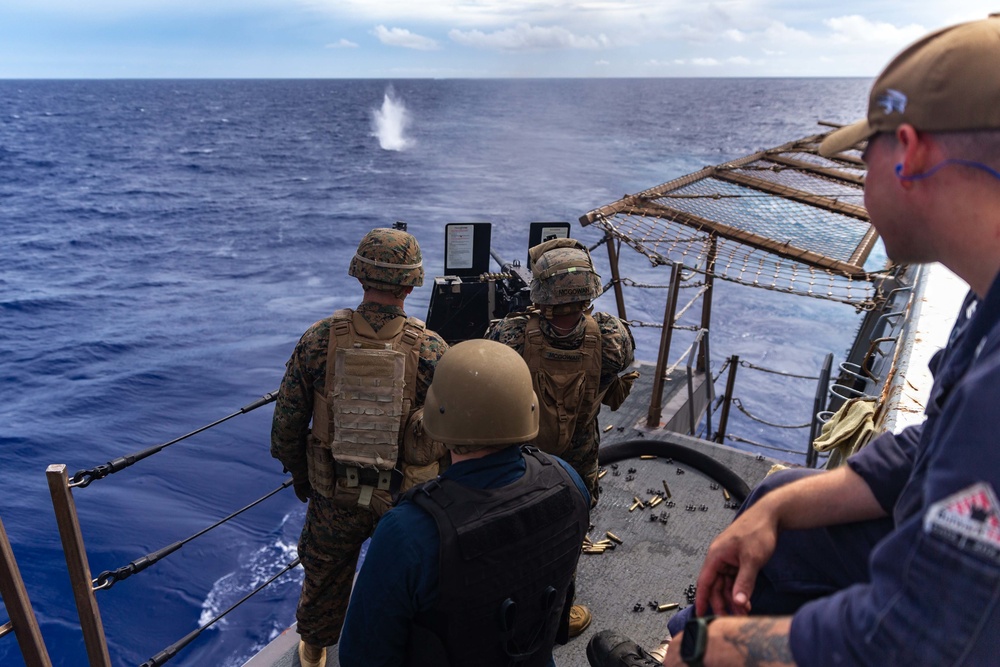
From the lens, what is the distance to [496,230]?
30422mm

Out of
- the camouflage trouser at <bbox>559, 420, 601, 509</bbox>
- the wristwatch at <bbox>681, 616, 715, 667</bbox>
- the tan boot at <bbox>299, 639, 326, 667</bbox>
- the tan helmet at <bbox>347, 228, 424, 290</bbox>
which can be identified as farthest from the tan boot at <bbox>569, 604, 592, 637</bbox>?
the wristwatch at <bbox>681, 616, 715, 667</bbox>

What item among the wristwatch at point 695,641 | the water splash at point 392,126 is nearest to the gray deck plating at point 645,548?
the wristwatch at point 695,641

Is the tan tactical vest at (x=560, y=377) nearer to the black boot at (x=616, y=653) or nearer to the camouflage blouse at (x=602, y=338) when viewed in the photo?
the camouflage blouse at (x=602, y=338)

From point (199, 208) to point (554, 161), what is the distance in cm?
2712

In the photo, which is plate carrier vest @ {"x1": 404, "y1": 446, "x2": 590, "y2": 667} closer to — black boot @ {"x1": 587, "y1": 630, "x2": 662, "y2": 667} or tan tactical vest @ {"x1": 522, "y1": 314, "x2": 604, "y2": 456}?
black boot @ {"x1": 587, "y1": 630, "x2": 662, "y2": 667}

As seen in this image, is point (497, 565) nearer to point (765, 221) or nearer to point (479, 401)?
point (479, 401)

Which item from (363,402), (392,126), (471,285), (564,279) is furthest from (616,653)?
(392,126)

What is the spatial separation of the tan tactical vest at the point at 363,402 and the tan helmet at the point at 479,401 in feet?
4.56

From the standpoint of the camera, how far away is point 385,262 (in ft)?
11.5

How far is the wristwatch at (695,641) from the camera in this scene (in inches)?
45.7

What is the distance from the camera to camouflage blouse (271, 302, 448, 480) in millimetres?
3512

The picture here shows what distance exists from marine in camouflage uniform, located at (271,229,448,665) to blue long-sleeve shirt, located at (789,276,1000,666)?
273cm

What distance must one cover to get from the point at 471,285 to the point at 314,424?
9.05 ft

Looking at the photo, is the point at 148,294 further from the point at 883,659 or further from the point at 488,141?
the point at 488,141
